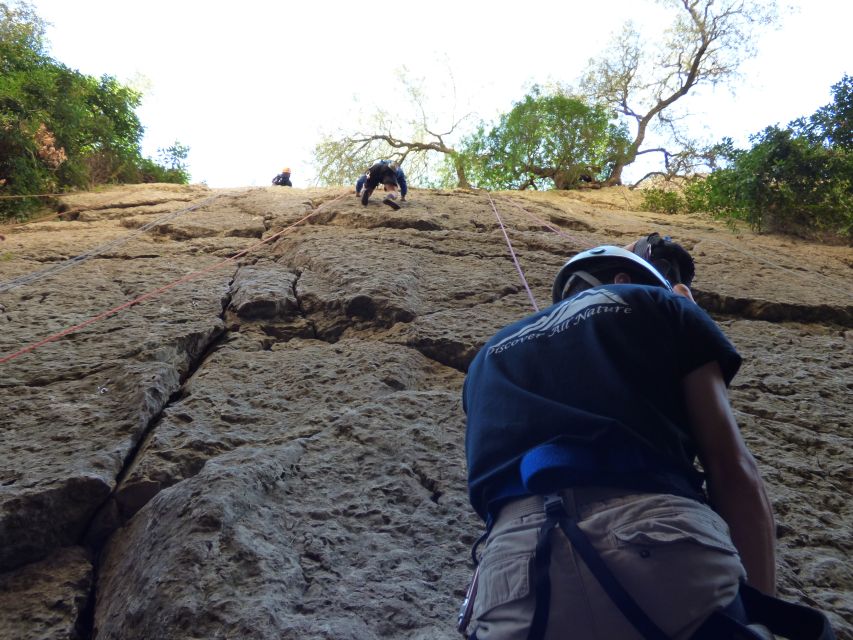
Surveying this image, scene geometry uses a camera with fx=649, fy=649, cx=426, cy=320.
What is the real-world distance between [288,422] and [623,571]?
7.43 feet

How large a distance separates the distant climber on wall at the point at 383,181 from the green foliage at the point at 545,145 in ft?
12.0

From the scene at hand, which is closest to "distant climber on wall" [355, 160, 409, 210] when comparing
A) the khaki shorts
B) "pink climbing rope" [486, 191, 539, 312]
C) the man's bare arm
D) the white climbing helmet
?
"pink climbing rope" [486, 191, 539, 312]

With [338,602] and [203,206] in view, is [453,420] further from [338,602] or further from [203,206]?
[203,206]

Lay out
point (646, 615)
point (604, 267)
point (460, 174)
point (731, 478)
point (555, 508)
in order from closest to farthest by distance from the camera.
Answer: point (646, 615)
point (555, 508)
point (731, 478)
point (604, 267)
point (460, 174)

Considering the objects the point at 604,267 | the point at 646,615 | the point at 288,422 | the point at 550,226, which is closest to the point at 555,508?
the point at 646,615

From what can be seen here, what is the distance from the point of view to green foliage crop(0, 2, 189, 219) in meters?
7.67

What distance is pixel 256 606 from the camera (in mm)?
1956

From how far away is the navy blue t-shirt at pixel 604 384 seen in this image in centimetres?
127

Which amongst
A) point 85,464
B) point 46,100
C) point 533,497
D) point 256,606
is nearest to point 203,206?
point 46,100

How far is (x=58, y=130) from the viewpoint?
334 inches

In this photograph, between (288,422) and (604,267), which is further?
(288,422)

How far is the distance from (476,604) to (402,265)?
3.99 meters

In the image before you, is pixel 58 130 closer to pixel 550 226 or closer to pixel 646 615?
pixel 550 226

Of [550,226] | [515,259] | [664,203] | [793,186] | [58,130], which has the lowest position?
[515,259]
